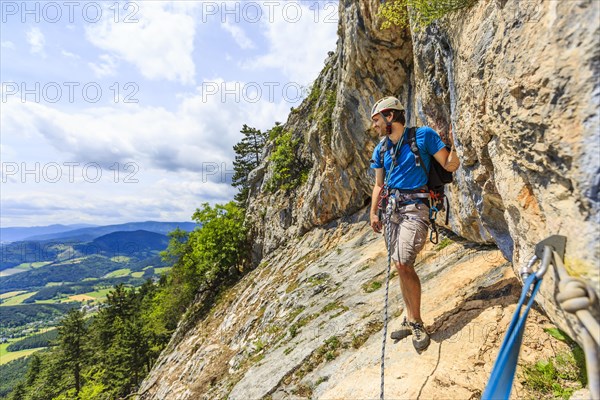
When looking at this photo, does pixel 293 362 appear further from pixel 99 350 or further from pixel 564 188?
pixel 99 350

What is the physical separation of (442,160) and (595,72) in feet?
9.49

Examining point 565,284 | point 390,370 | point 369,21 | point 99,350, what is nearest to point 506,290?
point 390,370

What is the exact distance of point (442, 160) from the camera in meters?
5.15

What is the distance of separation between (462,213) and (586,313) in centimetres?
630

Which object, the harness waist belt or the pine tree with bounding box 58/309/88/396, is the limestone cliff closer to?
the harness waist belt

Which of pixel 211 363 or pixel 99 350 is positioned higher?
pixel 211 363

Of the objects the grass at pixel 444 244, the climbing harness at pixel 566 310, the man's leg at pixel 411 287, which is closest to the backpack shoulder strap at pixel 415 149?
the man's leg at pixel 411 287

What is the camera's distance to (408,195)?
17.6 ft

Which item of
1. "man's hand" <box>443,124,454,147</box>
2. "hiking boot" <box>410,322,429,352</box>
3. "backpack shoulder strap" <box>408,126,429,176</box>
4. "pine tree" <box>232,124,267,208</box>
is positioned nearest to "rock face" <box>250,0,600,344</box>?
"man's hand" <box>443,124,454,147</box>

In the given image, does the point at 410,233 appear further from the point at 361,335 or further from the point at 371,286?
the point at 371,286

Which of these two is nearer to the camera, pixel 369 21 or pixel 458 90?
pixel 458 90

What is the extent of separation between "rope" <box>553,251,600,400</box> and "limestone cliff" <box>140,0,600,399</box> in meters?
0.13

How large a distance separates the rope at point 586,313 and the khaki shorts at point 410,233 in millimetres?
2596

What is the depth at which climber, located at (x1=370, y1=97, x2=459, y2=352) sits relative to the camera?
513 cm
